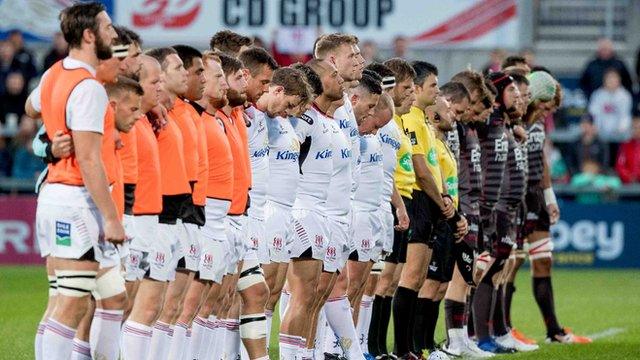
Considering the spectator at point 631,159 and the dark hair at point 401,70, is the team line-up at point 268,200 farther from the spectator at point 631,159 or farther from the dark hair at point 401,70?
the spectator at point 631,159

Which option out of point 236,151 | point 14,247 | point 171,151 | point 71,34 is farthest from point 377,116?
point 14,247

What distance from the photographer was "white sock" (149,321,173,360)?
9.09 m

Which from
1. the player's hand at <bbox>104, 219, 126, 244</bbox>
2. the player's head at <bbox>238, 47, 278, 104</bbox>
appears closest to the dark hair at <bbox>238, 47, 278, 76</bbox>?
the player's head at <bbox>238, 47, 278, 104</bbox>

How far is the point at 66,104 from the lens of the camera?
320 inches

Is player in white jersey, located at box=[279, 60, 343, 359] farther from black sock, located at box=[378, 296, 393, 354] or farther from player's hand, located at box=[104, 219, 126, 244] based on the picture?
player's hand, located at box=[104, 219, 126, 244]

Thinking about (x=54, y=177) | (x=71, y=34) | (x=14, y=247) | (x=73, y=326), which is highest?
(x=71, y=34)

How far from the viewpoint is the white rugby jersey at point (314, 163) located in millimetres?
10664

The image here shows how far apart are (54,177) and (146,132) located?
0.96 m

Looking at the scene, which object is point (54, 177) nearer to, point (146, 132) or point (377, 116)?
point (146, 132)

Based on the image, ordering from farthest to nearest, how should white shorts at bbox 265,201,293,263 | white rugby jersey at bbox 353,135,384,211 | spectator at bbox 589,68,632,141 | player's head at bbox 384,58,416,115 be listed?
spectator at bbox 589,68,632,141 < player's head at bbox 384,58,416,115 < white rugby jersey at bbox 353,135,384,211 < white shorts at bbox 265,201,293,263

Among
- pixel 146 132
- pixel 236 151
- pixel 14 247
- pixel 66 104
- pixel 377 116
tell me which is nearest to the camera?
pixel 66 104

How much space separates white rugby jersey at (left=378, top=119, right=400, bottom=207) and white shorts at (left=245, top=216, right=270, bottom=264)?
163cm

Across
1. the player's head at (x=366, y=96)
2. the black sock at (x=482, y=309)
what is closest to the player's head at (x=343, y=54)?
the player's head at (x=366, y=96)

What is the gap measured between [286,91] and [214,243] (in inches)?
49.0
